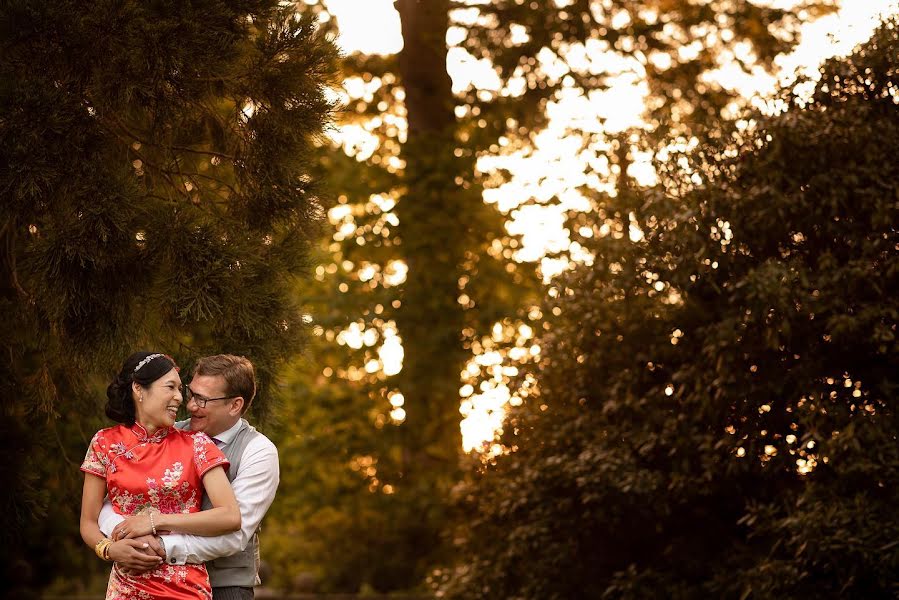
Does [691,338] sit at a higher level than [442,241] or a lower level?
lower

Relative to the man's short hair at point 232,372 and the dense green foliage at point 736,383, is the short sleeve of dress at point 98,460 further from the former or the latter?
the dense green foliage at point 736,383

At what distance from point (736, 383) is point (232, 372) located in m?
3.99

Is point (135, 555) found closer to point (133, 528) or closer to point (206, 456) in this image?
point (133, 528)

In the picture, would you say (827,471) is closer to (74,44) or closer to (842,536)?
(842,536)

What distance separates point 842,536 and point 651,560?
6.64ft

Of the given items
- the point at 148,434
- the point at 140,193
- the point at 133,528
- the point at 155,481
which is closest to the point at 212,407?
the point at 148,434

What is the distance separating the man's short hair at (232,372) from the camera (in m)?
3.75

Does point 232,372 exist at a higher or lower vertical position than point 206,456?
higher

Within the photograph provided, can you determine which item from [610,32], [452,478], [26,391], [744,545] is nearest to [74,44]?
[26,391]

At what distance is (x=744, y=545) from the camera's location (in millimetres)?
7211

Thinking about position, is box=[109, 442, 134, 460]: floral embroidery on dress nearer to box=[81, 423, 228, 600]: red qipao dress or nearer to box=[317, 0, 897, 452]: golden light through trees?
box=[81, 423, 228, 600]: red qipao dress

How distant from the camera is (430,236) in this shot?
39.4 feet

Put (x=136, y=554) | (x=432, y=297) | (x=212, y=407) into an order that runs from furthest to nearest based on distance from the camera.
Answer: (x=432, y=297) < (x=212, y=407) < (x=136, y=554)

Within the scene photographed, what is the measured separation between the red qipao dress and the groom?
88mm
